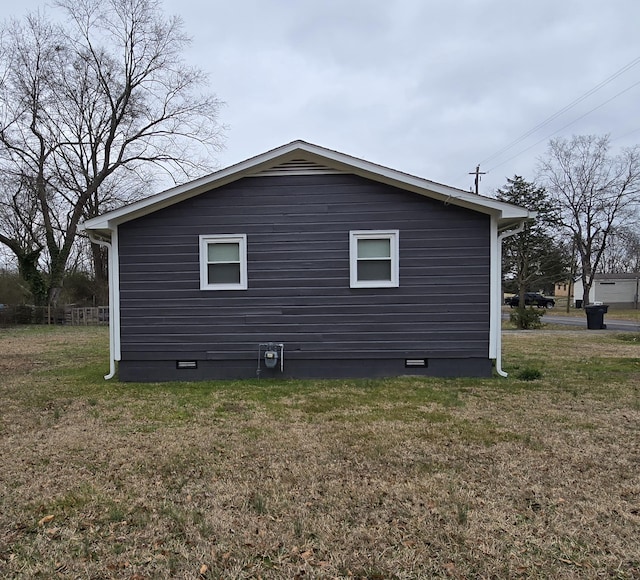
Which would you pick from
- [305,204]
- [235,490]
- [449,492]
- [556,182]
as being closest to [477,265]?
[305,204]

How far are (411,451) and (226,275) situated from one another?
15.8 ft

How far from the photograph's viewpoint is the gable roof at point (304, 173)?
24.3 ft

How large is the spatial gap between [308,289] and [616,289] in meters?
44.0

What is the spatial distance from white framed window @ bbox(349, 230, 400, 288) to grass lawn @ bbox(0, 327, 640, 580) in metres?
1.98

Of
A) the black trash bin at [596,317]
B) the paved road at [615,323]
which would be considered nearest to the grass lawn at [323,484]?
the black trash bin at [596,317]

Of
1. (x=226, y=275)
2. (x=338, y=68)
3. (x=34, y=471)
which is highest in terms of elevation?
(x=338, y=68)

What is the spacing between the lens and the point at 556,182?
36344mm

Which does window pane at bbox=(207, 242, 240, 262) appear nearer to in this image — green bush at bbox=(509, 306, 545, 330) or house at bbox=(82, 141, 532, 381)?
house at bbox=(82, 141, 532, 381)

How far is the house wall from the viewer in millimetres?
7703

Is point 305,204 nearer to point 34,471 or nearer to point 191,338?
point 191,338

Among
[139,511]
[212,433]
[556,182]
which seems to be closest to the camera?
[139,511]

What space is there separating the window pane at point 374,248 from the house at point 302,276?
0.02 m

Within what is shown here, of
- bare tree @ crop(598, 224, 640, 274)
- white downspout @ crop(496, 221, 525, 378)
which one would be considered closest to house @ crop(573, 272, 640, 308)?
bare tree @ crop(598, 224, 640, 274)

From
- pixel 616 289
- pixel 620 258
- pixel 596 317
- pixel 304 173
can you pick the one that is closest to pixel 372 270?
pixel 304 173
